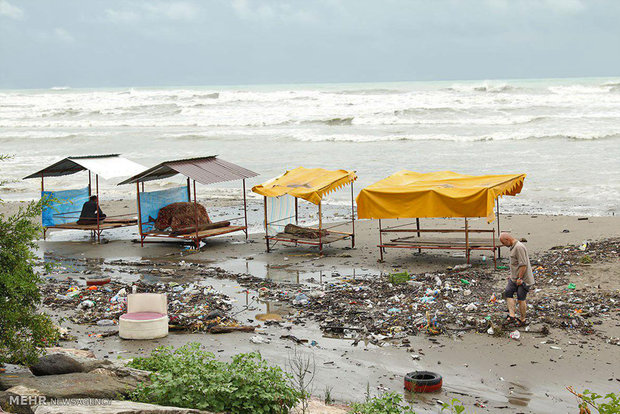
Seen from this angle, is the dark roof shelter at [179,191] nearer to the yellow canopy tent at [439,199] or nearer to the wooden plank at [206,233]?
the wooden plank at [206,233]

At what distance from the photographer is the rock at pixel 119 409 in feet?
20.6

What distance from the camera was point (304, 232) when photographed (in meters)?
18.0

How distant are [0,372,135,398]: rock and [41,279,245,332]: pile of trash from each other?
3.70 meters

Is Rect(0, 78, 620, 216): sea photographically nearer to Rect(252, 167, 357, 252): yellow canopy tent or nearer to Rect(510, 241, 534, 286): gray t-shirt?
Rect(252, 167, 357, 252): yellow canopy tent

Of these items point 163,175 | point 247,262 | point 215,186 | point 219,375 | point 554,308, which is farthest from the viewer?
point 215,186

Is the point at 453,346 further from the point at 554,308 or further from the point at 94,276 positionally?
the point at 94,276

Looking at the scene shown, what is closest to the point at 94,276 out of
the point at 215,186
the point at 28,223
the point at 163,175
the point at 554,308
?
the point at 163,175

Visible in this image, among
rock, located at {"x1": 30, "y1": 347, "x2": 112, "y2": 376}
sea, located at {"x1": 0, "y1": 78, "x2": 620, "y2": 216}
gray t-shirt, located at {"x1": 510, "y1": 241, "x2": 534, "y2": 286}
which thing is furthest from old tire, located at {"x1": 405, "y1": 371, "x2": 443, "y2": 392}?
sea, located at {"x1": 0, "y1": 78, "x2": 620, "y2": 216}

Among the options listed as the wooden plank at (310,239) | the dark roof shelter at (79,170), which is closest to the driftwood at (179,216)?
the dark roof shelter at (79,170)

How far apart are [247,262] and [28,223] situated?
9.03m

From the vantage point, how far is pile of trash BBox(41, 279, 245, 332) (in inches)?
460

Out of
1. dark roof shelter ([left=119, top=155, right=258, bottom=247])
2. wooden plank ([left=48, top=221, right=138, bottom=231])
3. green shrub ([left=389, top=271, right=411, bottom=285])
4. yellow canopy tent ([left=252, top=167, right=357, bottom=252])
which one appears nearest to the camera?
green shrub ([left=389, top=271, right=411, bottom=285])

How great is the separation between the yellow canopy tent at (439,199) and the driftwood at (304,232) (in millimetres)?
2016

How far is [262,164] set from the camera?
35.2 m
